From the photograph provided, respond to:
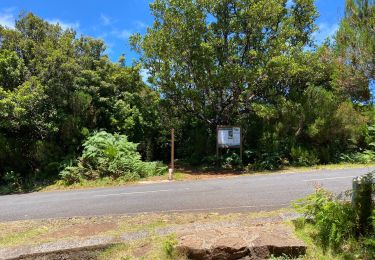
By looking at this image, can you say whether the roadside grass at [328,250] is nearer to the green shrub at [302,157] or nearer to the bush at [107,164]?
the bush at [107,164]

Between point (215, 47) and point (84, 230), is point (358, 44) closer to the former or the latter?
point (84, 230)

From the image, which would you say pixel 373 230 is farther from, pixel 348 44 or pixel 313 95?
pixel 313 95

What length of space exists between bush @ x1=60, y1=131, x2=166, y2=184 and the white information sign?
11.1 feet

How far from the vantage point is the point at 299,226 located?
5.57 meters

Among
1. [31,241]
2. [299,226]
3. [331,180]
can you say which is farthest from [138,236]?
[331,180]

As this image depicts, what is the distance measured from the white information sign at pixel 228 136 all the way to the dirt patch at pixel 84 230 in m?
13.2

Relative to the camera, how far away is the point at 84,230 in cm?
643

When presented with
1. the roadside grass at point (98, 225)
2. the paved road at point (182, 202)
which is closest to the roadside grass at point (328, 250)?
the roadside grass at point (98, 225)

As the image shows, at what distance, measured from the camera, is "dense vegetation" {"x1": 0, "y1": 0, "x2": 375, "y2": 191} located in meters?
18.2

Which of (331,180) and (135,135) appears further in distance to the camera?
(135,135)

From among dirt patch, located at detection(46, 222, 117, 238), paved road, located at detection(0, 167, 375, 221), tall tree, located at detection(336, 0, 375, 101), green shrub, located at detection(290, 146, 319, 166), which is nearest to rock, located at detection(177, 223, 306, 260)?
dirt patch, located at detection(46, 222, 117, 238)

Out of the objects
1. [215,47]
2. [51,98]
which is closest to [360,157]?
[215,47]

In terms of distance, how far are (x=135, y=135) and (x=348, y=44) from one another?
55.2 feet

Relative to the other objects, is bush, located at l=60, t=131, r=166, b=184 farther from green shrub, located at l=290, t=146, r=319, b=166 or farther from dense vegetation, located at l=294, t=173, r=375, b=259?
dense vegetation, located at l=294, t=173, r=375, b=259
